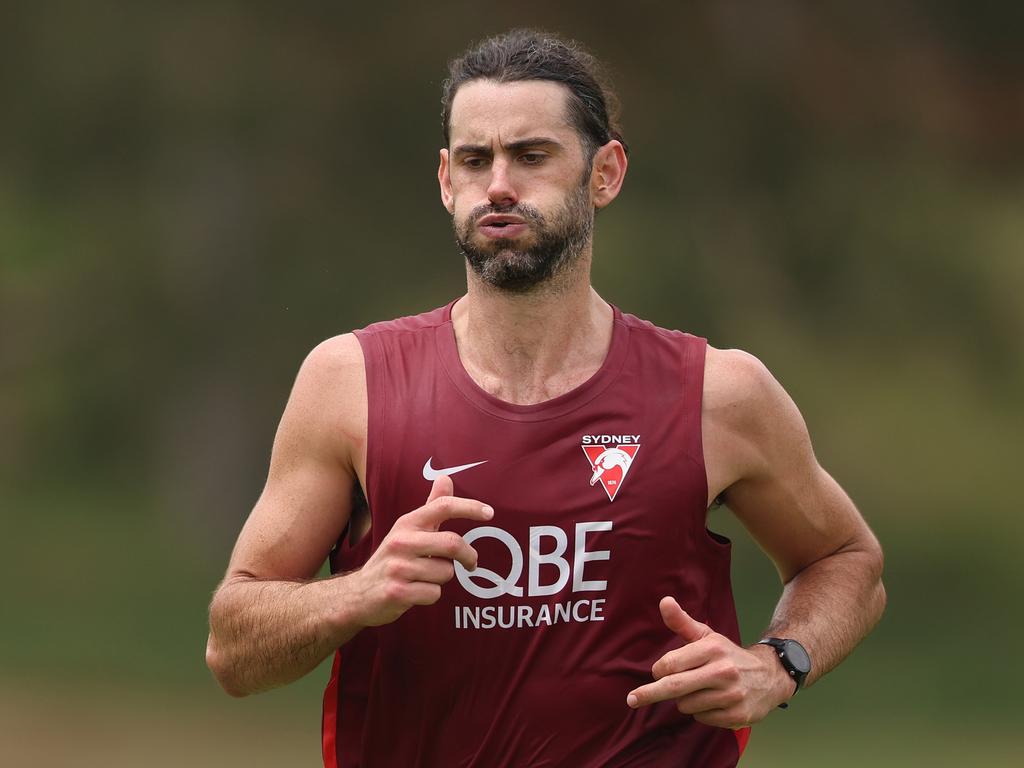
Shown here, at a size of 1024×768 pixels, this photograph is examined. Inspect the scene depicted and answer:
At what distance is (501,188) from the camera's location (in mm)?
3201

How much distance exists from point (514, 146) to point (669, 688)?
3.66 ft

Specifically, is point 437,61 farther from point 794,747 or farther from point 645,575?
point 645,575

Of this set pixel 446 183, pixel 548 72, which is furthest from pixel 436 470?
pixel 548 72

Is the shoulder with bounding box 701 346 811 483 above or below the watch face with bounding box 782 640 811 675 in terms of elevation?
above

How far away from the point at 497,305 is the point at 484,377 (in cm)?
15

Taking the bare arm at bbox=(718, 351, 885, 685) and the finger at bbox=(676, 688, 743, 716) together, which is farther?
the bare arm at bbox=(718, 351, 885, 685)

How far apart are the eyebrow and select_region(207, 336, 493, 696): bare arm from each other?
1.52 feet

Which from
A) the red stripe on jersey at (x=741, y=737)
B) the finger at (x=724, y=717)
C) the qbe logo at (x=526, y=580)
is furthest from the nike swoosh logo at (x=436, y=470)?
the red stripe on jersey at (x=741, y=737)

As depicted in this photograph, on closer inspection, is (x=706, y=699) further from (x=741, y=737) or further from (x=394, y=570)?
(x=394, y=570)

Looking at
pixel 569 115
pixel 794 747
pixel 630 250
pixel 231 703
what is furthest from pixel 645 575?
pixel 630 250

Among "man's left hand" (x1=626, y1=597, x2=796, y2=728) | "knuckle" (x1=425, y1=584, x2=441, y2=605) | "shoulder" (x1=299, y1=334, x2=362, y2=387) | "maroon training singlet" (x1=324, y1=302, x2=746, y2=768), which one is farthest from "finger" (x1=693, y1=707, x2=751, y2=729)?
"shoulder" (x1=299, y1=334, x2=362, y2=387)

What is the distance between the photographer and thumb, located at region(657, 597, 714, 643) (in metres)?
2.98

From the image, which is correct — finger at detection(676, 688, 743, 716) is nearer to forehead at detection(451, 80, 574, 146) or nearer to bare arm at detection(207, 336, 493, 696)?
bare arm at detection(207, 336, 493, 696)

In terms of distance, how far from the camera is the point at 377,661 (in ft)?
10.9
